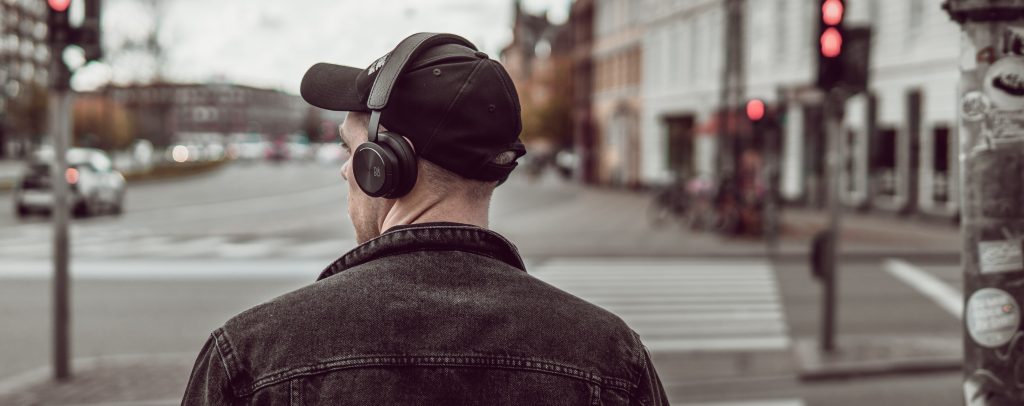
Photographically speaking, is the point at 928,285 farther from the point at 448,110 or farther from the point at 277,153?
the point at 277,153

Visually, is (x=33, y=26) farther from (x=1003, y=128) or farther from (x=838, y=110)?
(x=1003, y=128)

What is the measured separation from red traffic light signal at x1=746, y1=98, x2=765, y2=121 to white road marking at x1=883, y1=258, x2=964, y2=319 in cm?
317

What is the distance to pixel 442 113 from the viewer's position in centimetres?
178

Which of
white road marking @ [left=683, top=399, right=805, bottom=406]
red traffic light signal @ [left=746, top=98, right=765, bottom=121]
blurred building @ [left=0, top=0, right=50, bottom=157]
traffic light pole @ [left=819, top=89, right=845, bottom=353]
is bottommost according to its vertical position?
white road marking @ [left=683, top=399, right=805, bottom=406]

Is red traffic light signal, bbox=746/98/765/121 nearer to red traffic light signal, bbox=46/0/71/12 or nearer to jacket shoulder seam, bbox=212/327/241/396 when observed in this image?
red traffic light signal, bbox=46/0/71/12

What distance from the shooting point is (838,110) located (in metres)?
9.51

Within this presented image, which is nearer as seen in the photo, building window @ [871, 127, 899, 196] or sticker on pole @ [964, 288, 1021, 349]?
sticker on pole @ [964, 288, 1021, 349]

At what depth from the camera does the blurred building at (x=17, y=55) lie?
2399 inches

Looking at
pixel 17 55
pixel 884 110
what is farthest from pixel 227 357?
pixel 17 55

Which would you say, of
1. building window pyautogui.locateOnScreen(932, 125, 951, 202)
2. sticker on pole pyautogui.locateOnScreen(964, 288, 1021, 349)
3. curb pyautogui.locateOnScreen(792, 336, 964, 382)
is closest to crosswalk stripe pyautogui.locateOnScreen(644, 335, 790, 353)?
curb pyautogui.locateOnScreen(792, 336, 964, 382)

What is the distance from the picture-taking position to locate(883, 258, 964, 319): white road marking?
12.6m

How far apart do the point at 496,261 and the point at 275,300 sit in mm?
352

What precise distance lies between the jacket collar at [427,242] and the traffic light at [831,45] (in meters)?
7.93

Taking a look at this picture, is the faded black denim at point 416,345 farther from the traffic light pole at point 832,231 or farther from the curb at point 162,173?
the curb at point 162,173
